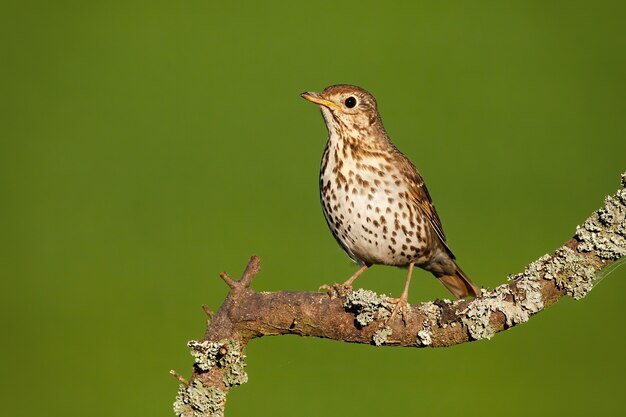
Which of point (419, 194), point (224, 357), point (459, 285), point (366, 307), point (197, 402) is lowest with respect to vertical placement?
point (197, 402)

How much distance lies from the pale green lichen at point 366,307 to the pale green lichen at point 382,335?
0.21ft

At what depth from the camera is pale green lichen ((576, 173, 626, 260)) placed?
15.5 ft

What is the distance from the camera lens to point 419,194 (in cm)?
703

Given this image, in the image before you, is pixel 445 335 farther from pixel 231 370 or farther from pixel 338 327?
pixel 231 370

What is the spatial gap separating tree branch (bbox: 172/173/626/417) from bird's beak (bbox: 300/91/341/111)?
5.96 feet

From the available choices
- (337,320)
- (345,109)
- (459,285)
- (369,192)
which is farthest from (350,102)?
(337,320)

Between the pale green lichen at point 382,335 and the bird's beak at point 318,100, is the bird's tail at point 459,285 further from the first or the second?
the pale green lichen at point 382,335

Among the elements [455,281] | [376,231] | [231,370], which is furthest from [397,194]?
→ [231,370]

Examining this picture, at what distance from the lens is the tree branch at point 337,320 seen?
16.5 feet

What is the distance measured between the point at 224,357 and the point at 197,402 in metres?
0.26

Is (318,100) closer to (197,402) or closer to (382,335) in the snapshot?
(382,335)

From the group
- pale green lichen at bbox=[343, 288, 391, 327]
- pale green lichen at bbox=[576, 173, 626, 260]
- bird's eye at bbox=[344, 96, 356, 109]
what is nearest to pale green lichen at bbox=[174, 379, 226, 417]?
pale green lichen at bbox=[343, 288, 391, 327]

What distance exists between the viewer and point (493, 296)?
5.11 metres

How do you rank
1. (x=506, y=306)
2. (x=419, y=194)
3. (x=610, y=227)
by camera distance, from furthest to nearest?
(x=419, y=194) < (x=506, y=306) < (x=610, y=227)
